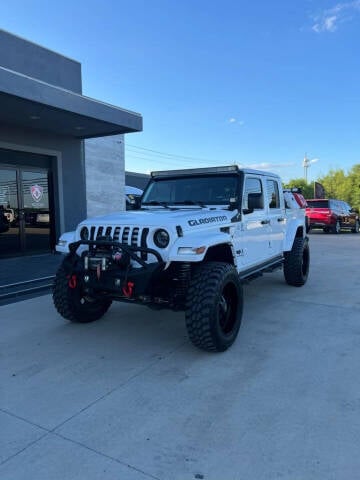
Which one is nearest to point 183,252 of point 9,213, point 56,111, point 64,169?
point 56,111

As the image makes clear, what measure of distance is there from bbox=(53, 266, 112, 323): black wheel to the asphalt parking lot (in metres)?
0.17

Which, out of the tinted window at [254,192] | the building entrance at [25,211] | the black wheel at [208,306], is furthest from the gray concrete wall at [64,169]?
the black wheel at [208,306]

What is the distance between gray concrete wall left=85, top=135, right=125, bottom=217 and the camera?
1530 centimetres

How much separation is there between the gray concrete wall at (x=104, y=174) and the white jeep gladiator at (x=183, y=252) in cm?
1071

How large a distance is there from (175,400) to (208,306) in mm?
884

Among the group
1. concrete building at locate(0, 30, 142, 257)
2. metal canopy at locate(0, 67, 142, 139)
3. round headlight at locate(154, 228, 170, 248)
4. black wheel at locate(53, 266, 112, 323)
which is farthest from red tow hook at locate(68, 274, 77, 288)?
concrete building at locate(0, 30, 142, 257)

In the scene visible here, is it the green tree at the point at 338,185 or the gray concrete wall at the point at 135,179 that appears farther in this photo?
the green tree at the point at 338,185

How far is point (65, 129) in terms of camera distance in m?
9.12

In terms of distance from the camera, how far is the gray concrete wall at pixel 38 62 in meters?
8.01

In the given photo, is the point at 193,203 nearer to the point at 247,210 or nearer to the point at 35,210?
the point at 247,210

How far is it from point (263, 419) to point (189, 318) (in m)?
1.11

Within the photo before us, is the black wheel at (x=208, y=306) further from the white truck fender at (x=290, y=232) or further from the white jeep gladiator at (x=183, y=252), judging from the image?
the white truck fender at (x=290, y=232)

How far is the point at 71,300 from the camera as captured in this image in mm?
4191

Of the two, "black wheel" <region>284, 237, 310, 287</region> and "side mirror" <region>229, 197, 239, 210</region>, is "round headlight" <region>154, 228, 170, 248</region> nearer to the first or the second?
"side mirror" <region>229, 197, 239, 210</region>
